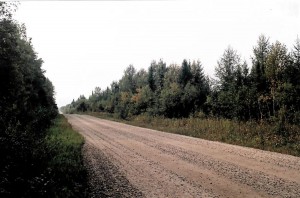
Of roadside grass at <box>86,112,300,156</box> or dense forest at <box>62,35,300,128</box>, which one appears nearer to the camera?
roadside grass at <box>86,112,300,156</box>

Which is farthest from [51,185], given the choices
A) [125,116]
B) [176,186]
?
[125,116]

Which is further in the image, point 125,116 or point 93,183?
point 125,116

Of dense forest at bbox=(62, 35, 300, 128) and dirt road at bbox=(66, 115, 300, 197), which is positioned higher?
dense forest at bbox=(62, 35, 300, 128)

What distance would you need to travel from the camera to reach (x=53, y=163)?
937 cm

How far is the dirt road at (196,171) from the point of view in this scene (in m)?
7.86

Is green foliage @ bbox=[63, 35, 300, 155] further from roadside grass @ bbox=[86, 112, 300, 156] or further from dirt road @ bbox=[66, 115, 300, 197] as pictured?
dirt road @ bbox=[66, 115, 300, 197]

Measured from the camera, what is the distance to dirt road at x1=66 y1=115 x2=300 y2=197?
310 inches

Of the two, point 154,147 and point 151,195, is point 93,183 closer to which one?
point 151,195

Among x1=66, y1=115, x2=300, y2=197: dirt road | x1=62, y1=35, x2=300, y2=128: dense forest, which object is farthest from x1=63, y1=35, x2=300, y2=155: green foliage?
x1=66, y1=115, x2=300, y2=197: dirt road

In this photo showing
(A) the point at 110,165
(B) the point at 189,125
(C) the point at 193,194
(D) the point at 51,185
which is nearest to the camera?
(D) the point at 51,185

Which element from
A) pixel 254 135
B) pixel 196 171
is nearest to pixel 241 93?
pixel 254 135

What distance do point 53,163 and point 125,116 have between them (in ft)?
154

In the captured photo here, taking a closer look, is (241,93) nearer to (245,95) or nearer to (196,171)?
(245,95)

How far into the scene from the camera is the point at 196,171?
1020cm
